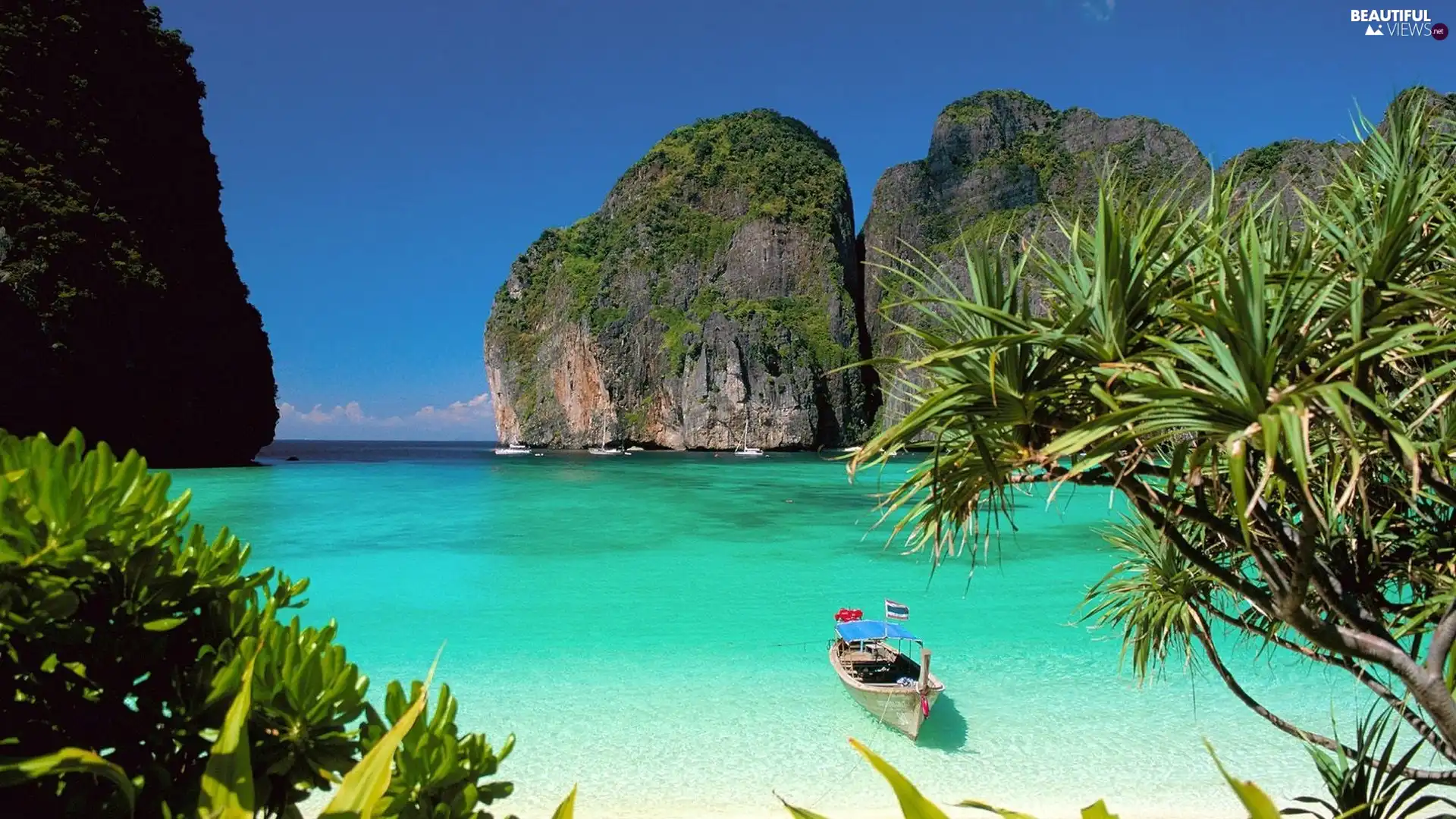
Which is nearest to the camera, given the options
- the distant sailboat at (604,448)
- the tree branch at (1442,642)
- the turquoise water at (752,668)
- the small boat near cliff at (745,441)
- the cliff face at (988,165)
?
the tree branch at (1442,642)

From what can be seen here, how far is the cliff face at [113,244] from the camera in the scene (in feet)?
107

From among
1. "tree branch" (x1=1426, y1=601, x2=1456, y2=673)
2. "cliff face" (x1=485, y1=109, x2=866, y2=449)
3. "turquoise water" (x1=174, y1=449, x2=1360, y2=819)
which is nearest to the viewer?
"tree branch" (x1=1426, y1=601, x2=1456, y2=673)

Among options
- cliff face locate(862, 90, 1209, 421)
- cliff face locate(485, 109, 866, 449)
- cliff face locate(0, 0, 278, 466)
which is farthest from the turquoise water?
cliff face locate(862, 90, 1209, 421)

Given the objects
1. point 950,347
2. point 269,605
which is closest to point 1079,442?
point 950,347

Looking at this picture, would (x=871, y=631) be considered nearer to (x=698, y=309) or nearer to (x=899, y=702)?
(x=899, y=702)

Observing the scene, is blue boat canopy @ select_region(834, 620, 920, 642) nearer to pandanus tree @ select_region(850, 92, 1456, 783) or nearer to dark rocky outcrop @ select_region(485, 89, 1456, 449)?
pandanus tree @ select_region(850, 92, 1456, 783)

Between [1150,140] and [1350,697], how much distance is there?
85.9 m

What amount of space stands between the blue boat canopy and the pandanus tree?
18.1 ft

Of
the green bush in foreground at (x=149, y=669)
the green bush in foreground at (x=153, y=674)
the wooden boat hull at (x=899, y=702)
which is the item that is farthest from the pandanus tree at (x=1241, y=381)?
the wooden boat hull at (x=899, y=702)

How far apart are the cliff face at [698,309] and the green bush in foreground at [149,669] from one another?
69.2 meters

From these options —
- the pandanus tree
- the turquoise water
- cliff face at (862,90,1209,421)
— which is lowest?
the turquoise water

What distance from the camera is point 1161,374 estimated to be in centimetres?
186

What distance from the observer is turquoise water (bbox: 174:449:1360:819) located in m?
6.40

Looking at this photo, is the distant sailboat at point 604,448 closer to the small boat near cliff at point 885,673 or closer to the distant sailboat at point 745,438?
the distant sailboat at point 745,438
